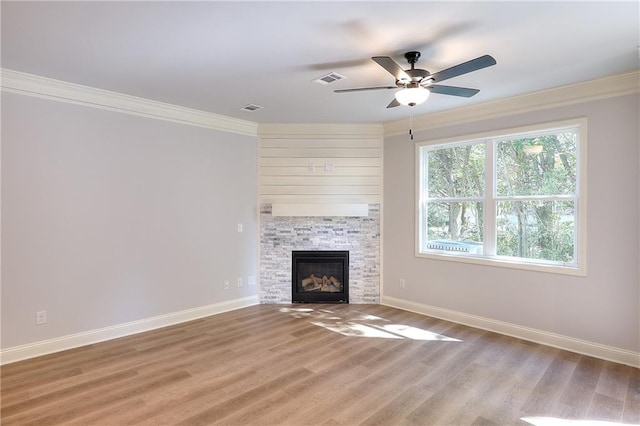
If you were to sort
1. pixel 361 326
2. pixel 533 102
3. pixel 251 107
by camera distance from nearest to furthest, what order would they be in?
pixel 533 102
pixel 361 326
pixel 251 107

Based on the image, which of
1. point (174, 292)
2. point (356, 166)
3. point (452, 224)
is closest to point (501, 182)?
point (452, 224)

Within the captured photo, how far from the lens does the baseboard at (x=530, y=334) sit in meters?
3.20

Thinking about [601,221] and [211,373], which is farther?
[601,221]

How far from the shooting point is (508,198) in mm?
4000

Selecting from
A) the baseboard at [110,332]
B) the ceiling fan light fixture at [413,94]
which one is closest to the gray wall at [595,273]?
the ceiling fan light fixture at [413,94]

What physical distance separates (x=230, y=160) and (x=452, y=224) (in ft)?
10.4

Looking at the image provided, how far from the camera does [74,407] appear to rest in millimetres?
2455

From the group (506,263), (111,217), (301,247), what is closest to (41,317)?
(111,217)

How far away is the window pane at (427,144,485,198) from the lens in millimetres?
4305

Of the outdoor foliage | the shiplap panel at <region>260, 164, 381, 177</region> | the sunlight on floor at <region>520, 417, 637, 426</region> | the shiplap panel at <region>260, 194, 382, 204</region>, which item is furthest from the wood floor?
the shiplap panel at <region>260, 164, 381, 177</region>

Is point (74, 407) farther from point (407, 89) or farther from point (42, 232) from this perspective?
point (407, 89)

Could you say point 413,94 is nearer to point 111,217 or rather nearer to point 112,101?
point 112,101

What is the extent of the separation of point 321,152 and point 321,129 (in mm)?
338

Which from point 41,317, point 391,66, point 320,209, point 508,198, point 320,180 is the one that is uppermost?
point 391,66
